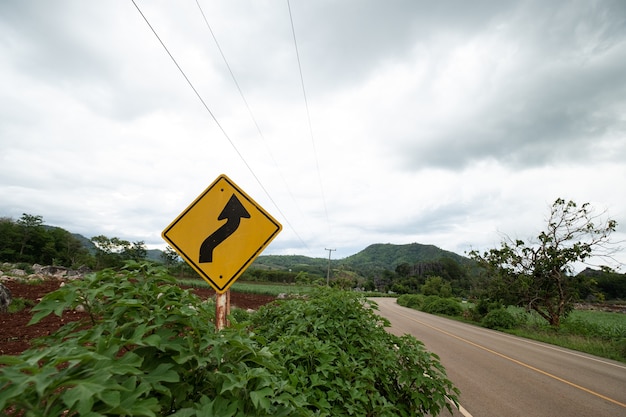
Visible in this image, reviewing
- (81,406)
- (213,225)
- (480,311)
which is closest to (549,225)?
(480,311)

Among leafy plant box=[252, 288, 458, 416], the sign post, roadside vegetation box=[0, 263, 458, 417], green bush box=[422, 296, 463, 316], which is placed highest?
the sign post

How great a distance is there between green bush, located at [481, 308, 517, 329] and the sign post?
2152 cm

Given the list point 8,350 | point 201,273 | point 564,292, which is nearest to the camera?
point 201,273

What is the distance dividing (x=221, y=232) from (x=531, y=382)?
8.45 m

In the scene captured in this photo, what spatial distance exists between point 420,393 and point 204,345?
2.80 metres

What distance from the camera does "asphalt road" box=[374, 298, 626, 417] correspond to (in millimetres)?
5340

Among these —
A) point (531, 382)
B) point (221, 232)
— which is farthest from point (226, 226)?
point (531, 382)

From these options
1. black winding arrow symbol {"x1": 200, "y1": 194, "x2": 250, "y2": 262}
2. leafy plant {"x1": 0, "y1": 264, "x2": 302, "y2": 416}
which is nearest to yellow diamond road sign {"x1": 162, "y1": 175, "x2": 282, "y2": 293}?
black winding arrow symbol {"x1": 200, "y1": 194, "x2": 250, "y2": 262}

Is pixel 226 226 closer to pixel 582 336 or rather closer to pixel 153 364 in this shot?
pixel 153 364

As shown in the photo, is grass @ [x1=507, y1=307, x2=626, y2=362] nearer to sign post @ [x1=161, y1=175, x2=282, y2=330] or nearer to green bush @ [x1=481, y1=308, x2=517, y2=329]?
green bush @ [x1=481, y1=308, x2=517, y2=329]

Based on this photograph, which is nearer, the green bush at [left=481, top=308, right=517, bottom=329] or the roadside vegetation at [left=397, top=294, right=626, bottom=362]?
the roadside vegetation at [left=397, top=294, right=626, bottom=362]

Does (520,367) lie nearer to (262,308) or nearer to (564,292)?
(262,308)

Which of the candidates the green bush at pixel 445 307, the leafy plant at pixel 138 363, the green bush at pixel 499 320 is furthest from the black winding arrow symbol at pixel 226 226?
the green bush at pixel 445 307

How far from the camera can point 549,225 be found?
17828 mm
